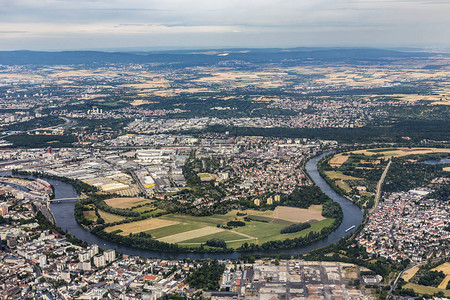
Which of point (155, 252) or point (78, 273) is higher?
point (78, 273)

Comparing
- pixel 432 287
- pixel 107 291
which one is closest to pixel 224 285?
pixel 107 291

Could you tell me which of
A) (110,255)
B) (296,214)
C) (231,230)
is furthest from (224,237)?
(110,255)

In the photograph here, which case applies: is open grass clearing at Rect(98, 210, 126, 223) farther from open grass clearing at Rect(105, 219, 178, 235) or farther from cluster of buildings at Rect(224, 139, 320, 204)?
cluster of buildings at Rect(224, 139, 320, 204)

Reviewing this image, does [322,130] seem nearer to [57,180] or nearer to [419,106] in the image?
[419,106]

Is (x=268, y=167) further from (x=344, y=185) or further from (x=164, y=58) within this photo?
(x=164, y=58)

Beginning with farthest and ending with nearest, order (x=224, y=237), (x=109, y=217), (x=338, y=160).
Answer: (x=338, y=160) → (x=109, y=217) → (x=224, y=237)

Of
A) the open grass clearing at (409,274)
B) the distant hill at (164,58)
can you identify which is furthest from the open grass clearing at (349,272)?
the distant hill at (164,58)

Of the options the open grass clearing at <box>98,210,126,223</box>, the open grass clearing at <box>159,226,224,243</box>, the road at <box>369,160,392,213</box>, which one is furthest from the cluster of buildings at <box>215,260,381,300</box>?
the road at <box>369,160,392,213</box>
